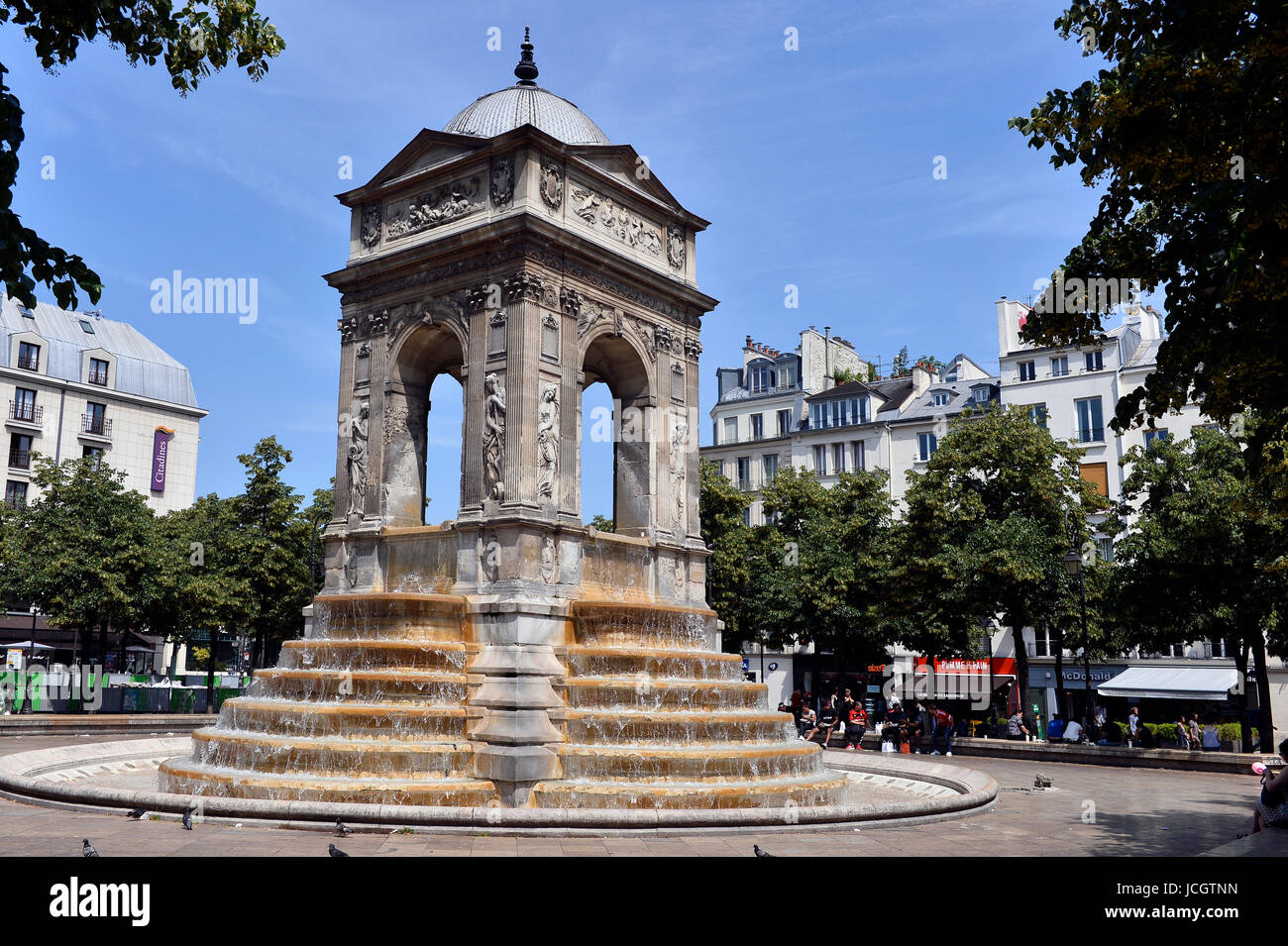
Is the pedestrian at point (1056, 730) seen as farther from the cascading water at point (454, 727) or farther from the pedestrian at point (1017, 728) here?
the cascading water at point (454, 727)

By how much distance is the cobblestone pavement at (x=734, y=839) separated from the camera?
11.9 meters

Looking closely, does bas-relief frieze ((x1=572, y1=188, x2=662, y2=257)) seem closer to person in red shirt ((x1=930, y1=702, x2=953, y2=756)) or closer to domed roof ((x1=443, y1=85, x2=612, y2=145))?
domed roof ((x1=443, y1=85, x2=612, y2=145))

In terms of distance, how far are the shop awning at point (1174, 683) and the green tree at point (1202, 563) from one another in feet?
41.6

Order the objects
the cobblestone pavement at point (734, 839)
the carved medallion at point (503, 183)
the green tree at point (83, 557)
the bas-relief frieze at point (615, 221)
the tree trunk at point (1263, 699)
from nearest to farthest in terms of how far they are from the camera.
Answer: the cobblestone pavement at point (734, 839) → the carved medallion at point (503, 183) → the bas-relief frieze at point (615, 221) → the tree trunk at point (1263, 699) → the green tree at point (83, 557)

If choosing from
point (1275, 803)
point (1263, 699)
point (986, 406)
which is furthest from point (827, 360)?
point (1275, 803)

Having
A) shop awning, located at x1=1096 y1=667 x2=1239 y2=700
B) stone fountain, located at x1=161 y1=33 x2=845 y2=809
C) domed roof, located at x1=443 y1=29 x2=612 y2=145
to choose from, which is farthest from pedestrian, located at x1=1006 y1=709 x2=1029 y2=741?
domed roof, located at x1=443 y1=29 x2=612 y2=145

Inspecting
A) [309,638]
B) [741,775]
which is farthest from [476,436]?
[741,775]

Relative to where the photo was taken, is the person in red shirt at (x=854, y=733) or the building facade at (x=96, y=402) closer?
the person in red shirt at (x=854, y=733)

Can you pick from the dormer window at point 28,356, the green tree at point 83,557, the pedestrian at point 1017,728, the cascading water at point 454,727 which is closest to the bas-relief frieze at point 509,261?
the cascading water at point 454,727

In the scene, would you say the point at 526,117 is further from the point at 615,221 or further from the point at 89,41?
the point at 89,41

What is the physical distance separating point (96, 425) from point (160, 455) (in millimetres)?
4949

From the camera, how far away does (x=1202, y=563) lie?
31078 millimetres

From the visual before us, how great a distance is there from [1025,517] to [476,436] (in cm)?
2497
